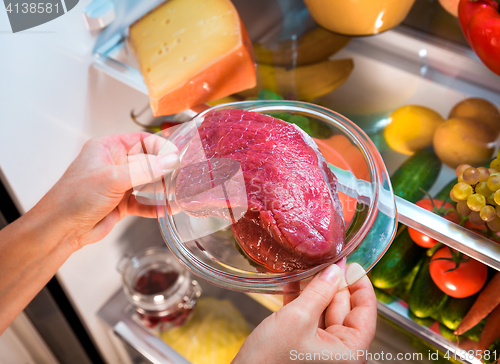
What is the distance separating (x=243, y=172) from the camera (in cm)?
60

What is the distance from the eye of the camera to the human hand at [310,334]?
0.56 metres

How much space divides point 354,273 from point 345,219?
112 mm

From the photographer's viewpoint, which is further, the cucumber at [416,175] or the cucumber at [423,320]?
the cucumber at [423,320]

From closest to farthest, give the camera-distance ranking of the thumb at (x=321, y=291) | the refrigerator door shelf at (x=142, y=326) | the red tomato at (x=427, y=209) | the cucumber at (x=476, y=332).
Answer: the thumb at (x=321, y=291) < the red tomato at (x=427, y=209) < the cucumber at (x=476, y=332) < the refrigerator door shelf at (x=142, y=326)

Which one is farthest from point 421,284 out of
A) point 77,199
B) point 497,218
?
point 77,199

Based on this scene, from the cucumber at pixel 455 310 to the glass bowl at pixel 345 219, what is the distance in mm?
364

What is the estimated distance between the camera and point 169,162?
0.71 m

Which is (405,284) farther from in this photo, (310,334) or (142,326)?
(142,326)

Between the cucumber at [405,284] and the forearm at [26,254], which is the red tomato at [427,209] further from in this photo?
the forearm at [26,254]

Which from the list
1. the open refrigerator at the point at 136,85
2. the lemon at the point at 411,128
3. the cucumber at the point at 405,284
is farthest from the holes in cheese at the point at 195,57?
the cucumber at the point at 405,284

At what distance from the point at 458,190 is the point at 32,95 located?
2.92 feet

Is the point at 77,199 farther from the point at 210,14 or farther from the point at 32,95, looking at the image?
the point at 210,14

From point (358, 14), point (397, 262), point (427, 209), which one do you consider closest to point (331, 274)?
point (427, 209)

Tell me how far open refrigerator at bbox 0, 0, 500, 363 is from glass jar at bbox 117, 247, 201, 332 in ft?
0.37
